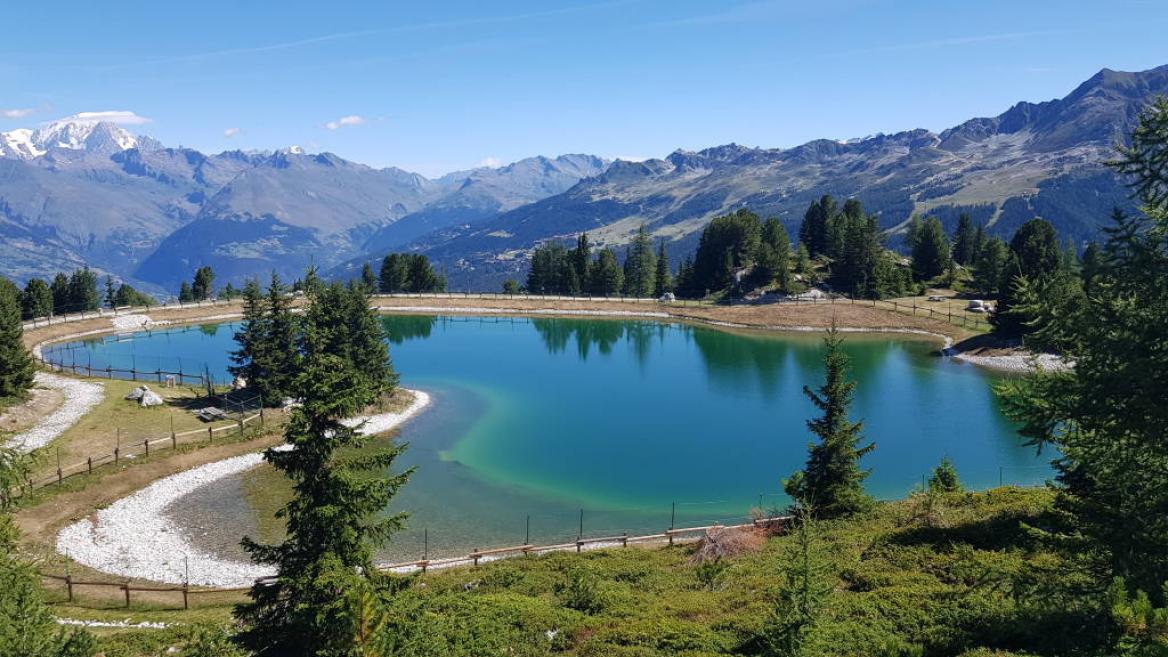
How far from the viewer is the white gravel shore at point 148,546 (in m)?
32.7

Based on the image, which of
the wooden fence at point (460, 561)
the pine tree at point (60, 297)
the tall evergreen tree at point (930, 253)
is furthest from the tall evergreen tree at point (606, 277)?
the wooden fence at point (460, 561)

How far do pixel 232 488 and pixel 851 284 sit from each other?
107054mm

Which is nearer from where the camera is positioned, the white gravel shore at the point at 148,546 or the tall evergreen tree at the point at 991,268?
the white gravel shore at the point at 148,546

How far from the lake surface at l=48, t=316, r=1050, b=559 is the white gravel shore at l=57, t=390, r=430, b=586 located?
1.68 metres

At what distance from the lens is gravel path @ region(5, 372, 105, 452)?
46.9 m

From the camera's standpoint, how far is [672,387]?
76.0 meters

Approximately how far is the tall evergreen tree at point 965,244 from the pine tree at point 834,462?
129m

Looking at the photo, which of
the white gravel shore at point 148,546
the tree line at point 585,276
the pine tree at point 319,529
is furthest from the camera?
the tree line at point 585,276

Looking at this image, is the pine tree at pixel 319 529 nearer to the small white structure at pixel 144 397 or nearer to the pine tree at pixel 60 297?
the small white structure at pixel 144 397

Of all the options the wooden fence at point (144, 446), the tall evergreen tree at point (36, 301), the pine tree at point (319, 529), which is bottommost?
the wooden fence at point (144, 446)

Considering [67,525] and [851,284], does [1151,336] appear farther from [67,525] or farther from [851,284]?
[851,284]

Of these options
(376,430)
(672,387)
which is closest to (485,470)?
(376,430)

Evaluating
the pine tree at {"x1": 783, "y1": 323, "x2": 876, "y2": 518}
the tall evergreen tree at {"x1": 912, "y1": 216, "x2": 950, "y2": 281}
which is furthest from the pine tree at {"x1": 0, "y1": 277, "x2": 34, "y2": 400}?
the tall evergreen tree at {"x1": 912, "y1": 216, "x2": 950, "y2": 281}

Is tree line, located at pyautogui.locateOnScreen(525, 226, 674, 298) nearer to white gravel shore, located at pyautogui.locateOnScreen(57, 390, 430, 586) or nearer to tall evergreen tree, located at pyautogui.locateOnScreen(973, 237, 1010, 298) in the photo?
tall evergreen tree, located at pyautogui.locateOnScreen(973, 237, 1010, 298)
